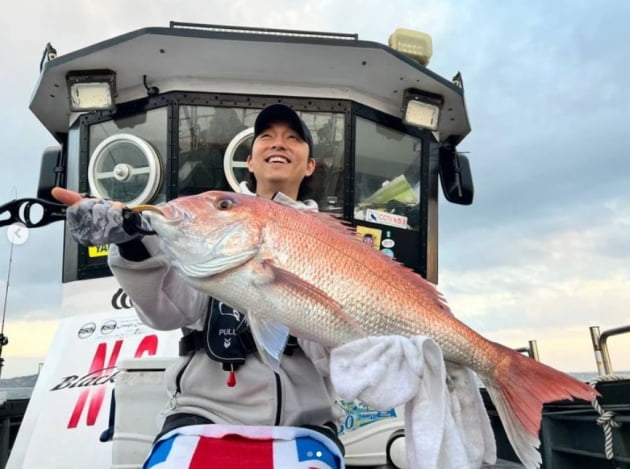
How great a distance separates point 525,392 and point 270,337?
967mm

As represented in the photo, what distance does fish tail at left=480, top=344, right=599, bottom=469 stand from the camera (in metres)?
2.10

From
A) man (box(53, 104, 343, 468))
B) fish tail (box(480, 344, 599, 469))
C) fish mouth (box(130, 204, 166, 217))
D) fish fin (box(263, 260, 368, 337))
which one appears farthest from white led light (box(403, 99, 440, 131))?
fish mouth (box(130, 204, 166, 217))

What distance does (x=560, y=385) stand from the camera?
6.88 feet

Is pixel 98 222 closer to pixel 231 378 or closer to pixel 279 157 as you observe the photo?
pixel 231 378

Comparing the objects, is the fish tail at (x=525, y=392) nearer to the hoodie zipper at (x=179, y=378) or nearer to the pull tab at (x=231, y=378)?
the pull tab at (x=231, y=378)

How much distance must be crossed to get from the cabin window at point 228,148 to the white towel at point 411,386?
2.99 m

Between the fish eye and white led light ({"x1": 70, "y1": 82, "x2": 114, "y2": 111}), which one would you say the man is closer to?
the fish eye

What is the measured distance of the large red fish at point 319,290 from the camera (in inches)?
78.4

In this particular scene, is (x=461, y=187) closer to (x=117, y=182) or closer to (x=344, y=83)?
(x=344, y=83)

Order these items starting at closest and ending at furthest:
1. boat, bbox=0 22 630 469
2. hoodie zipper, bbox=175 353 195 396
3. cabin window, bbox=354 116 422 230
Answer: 1. hoodie zipper, bbox=175 353 195 396
2. boat, bbox=0 22 630 469
3. cabin window, bbox=354 116 422 230

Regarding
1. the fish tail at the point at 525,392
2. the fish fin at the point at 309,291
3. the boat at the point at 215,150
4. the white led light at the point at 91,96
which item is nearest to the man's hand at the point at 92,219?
the fish fin at the point at 309,291

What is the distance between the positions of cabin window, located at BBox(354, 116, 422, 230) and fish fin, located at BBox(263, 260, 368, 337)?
3.06 metres

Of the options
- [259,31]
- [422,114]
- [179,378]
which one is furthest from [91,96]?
[179,378]

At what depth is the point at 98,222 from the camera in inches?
76.5
